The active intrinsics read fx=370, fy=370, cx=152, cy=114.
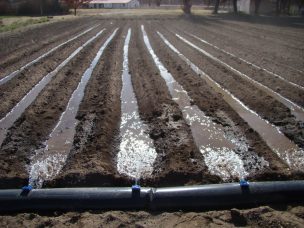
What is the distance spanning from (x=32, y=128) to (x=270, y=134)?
492 cm

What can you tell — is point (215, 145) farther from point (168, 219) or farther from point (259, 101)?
point (259, 101)

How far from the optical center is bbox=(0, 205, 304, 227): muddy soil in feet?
15.4

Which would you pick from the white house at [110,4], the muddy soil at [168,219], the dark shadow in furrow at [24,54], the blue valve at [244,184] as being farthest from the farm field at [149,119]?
the white house at [110,4]

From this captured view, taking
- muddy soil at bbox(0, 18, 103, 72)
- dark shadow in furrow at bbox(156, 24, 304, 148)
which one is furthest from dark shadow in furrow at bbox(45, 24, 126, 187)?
muddy soil at bbox(0, 18, 103, 72)

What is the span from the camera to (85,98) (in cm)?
972

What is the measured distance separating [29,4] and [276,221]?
158ft

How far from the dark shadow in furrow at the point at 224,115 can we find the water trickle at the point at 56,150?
312 cm

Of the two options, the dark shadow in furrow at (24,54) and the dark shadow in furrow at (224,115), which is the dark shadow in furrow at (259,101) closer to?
the dark shadow in furrow at (224,115)

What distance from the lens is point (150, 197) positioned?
5.14 metres

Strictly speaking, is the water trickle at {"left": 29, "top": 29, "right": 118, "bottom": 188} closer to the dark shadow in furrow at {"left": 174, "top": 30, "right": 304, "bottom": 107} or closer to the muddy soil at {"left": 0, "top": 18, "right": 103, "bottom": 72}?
the muddy soil at {"left": 0, "top": 18, "right": 103, "bottom": 72}

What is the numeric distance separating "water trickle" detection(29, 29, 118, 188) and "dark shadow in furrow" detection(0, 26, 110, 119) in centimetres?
148

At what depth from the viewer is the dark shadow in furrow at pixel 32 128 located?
19.8 feet

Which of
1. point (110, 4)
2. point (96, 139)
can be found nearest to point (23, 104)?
point (96, 139)

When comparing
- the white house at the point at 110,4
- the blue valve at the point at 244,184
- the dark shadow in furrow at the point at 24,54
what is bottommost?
the blue valve at the point at 244,184
